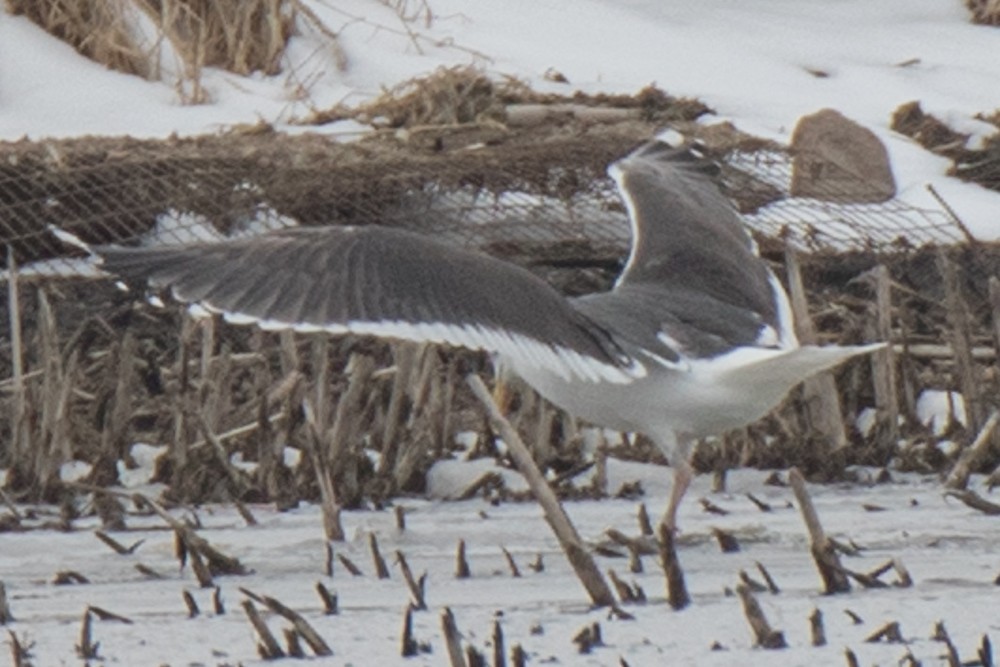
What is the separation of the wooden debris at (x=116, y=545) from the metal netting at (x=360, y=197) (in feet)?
9.26

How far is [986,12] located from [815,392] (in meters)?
5.79

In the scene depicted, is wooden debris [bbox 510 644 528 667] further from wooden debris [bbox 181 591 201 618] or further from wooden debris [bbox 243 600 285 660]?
wooden debris [bbox 181 591 201 618]

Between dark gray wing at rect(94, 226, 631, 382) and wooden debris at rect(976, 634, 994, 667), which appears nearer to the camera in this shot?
wooden debris at rect(976, 634, 994, 667)

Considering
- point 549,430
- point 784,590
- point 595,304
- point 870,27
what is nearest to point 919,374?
point 549,430

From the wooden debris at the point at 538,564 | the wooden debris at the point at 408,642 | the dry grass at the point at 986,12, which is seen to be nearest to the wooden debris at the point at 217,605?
the wooden debris at the point at 408,642

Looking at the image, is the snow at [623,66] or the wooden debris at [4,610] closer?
the wooden debris at [4,610]

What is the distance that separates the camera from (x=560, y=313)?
6199mm

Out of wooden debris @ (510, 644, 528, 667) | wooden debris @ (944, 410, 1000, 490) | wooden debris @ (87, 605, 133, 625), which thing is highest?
wooden debris @ (944, 410, 1000, 490)

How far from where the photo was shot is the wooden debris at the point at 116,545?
6.04 m

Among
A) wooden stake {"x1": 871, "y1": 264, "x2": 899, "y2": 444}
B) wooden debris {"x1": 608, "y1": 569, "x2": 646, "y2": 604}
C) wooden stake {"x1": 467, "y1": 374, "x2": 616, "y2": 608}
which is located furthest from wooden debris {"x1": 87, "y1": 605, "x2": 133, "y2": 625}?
wooden stake {"x1": 871, "y1": 264, "x2": 899, "y2": 444}

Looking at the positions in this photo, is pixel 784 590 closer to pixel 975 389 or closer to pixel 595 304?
pixel 595 304

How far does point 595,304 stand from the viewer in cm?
669

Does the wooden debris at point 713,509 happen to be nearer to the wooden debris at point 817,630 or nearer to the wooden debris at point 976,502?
the wooden debris at point 976,502

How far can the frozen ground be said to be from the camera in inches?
190
